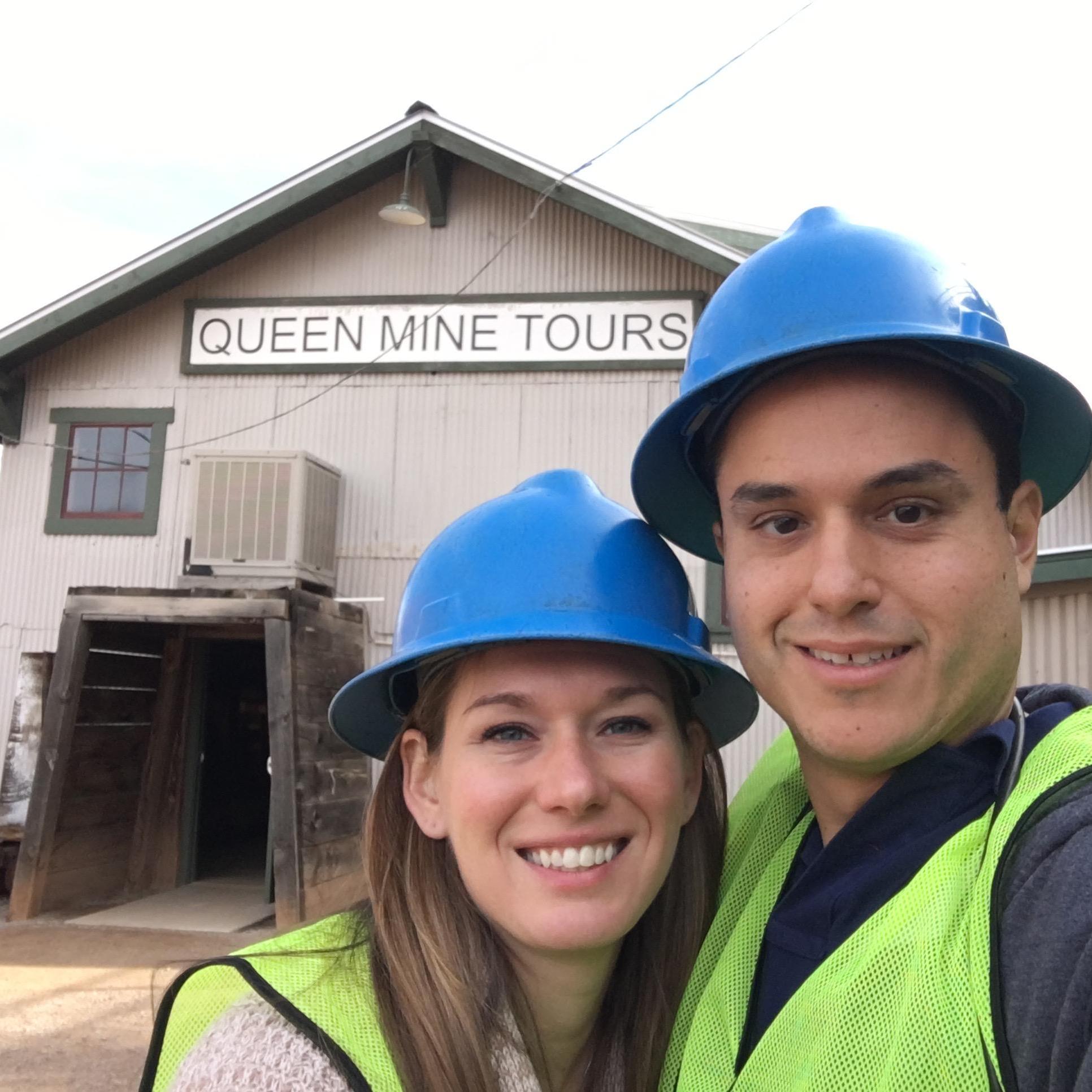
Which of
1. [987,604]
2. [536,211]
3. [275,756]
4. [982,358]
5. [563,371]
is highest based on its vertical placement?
[536,211]

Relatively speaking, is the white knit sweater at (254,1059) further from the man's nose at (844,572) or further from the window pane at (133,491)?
the window pane at (133,491)

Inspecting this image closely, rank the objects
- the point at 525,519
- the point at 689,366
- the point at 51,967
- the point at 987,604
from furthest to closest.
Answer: the point at 51,967, the point at 525,519, the point at 689,366, the point at 987,604

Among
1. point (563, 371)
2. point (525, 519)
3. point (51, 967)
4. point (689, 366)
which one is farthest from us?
point (563, 371)

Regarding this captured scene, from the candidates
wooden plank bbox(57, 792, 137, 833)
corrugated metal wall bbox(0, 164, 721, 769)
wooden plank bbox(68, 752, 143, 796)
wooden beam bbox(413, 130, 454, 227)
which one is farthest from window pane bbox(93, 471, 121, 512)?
wooden beam bbox(413, 130, 454, 227)

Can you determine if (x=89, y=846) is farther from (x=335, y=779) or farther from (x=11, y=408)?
(x=11, y=408)

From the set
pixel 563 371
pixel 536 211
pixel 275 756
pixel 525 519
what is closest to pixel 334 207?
pixel 536 211

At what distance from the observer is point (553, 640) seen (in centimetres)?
191

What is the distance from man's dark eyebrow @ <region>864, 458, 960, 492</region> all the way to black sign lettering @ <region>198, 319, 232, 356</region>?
9295 millimetres

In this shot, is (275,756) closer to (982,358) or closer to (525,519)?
(525,519)

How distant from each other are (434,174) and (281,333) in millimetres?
2031

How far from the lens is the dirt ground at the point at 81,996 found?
5.04 metres

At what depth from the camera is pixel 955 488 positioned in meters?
1.59

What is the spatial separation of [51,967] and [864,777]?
6.74 metres

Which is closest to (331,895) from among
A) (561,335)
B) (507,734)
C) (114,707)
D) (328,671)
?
(328,671)
